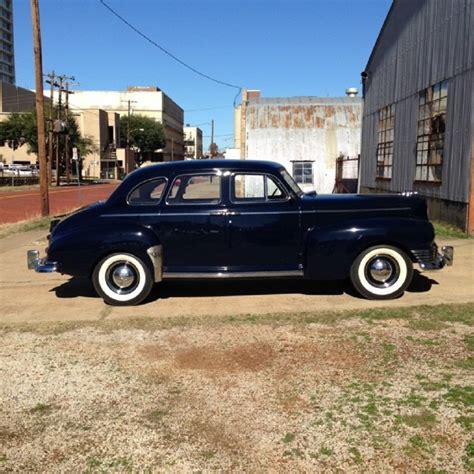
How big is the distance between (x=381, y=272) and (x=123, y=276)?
307 cm

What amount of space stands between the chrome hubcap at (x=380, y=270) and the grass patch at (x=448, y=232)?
17.2 ft

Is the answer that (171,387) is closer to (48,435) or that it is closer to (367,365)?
(48,435)

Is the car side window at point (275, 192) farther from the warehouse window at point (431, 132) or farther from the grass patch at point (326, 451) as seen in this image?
the warehouse window at point (431, 132)

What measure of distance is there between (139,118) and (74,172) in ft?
126

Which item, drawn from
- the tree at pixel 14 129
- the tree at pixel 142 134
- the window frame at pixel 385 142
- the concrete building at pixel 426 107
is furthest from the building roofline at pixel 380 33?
the tree at pixel 142 134

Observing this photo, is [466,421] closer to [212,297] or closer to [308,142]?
[212,297]

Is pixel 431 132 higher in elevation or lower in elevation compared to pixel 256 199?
higher

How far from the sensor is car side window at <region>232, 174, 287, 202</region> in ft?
20.3

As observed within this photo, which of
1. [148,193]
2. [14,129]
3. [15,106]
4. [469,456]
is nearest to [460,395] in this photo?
[469,456]

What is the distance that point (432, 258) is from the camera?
20.1ft

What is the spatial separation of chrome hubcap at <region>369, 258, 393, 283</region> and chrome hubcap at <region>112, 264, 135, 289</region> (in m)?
2.85

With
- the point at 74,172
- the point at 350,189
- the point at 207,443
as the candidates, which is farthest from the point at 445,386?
the point at 74,172

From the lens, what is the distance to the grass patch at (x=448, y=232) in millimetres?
10789

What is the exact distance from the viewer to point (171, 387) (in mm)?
3938
